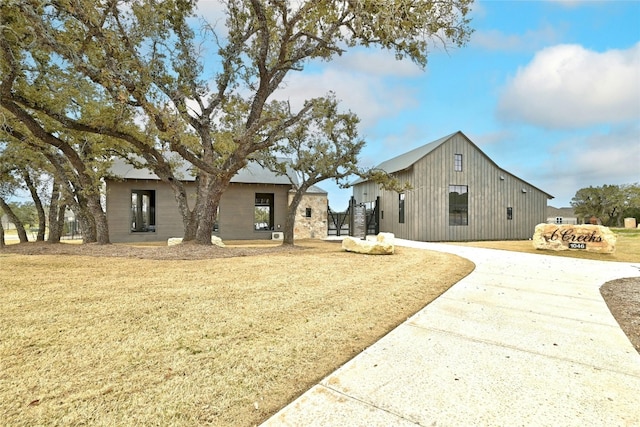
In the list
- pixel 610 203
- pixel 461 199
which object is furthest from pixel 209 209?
pixel 610 203

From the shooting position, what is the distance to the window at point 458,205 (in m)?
17.0

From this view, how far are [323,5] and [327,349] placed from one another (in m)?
8.42

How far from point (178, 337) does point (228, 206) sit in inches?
565

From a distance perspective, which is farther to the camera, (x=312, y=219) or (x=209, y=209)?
(x=312, y=219)

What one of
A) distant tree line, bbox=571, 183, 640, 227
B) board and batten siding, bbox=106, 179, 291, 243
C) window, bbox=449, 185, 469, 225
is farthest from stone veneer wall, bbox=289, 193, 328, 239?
distant tree line, bbox=571, 183, 640, 227

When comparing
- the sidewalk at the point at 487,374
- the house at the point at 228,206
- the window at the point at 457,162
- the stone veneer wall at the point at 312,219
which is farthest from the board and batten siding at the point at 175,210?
the sidewalk at the point at 487,374

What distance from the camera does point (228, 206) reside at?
55.3 feet

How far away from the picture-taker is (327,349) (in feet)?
9.43

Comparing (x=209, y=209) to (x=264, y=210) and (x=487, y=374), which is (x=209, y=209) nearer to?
(x=487, y=374)

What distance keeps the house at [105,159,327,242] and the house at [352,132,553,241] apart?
4.95 metres

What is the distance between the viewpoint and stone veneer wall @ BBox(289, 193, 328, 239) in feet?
59.2

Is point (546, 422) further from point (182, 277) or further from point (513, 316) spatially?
point (182, 277)

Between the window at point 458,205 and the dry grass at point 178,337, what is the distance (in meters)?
11.9

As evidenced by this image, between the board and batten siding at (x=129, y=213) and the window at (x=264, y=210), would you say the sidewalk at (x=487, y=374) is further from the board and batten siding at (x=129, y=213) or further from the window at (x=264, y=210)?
the board and batten siding at (x=129, y=213)
